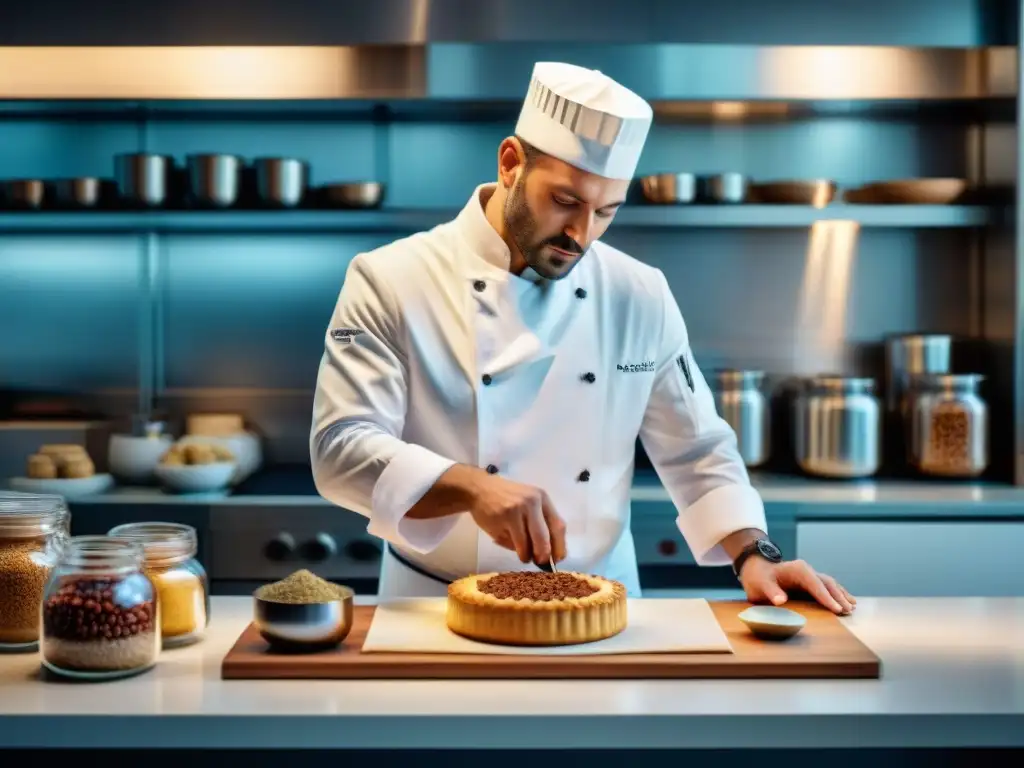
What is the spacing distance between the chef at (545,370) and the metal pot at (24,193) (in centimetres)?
165

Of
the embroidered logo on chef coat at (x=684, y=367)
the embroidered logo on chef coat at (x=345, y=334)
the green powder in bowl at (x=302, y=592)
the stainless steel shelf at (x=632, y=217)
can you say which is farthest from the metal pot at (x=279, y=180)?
the green powder in bowl at (x=302, y=592)

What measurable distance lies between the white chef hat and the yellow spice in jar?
896 millimetres

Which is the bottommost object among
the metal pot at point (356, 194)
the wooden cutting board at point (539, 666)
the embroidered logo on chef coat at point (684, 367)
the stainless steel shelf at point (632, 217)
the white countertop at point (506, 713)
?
the white countertop at point (506, 713)

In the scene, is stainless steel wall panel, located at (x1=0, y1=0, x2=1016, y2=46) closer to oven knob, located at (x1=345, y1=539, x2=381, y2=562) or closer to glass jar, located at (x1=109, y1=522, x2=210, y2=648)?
oven knob, located at (x1=345, y1=539, x2=381, y2=562)

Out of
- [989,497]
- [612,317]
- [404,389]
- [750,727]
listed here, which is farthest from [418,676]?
[989,497]

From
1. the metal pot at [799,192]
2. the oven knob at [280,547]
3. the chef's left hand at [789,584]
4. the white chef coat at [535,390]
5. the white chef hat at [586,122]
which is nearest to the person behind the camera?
the chef's left hand at [789,584]

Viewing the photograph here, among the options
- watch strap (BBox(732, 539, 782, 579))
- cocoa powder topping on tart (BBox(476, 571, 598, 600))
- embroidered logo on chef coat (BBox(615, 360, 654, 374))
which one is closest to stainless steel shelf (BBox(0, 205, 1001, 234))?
embroidered logo on chef coat (BBox(615, 360, 654, 374))

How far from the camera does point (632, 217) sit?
3.36m

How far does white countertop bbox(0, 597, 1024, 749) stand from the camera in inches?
53.4

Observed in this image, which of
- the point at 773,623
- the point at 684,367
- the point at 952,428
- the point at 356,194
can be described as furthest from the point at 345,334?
the point at 952,428

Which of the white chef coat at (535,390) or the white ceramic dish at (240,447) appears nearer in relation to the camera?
the white chef coat at (535,390)

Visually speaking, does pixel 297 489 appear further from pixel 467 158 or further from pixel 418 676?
pixel 418 676

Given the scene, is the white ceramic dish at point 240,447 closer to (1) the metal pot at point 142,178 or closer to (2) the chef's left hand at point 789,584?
(1) the metal pot at point 142,178

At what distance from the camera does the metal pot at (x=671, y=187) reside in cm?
342
